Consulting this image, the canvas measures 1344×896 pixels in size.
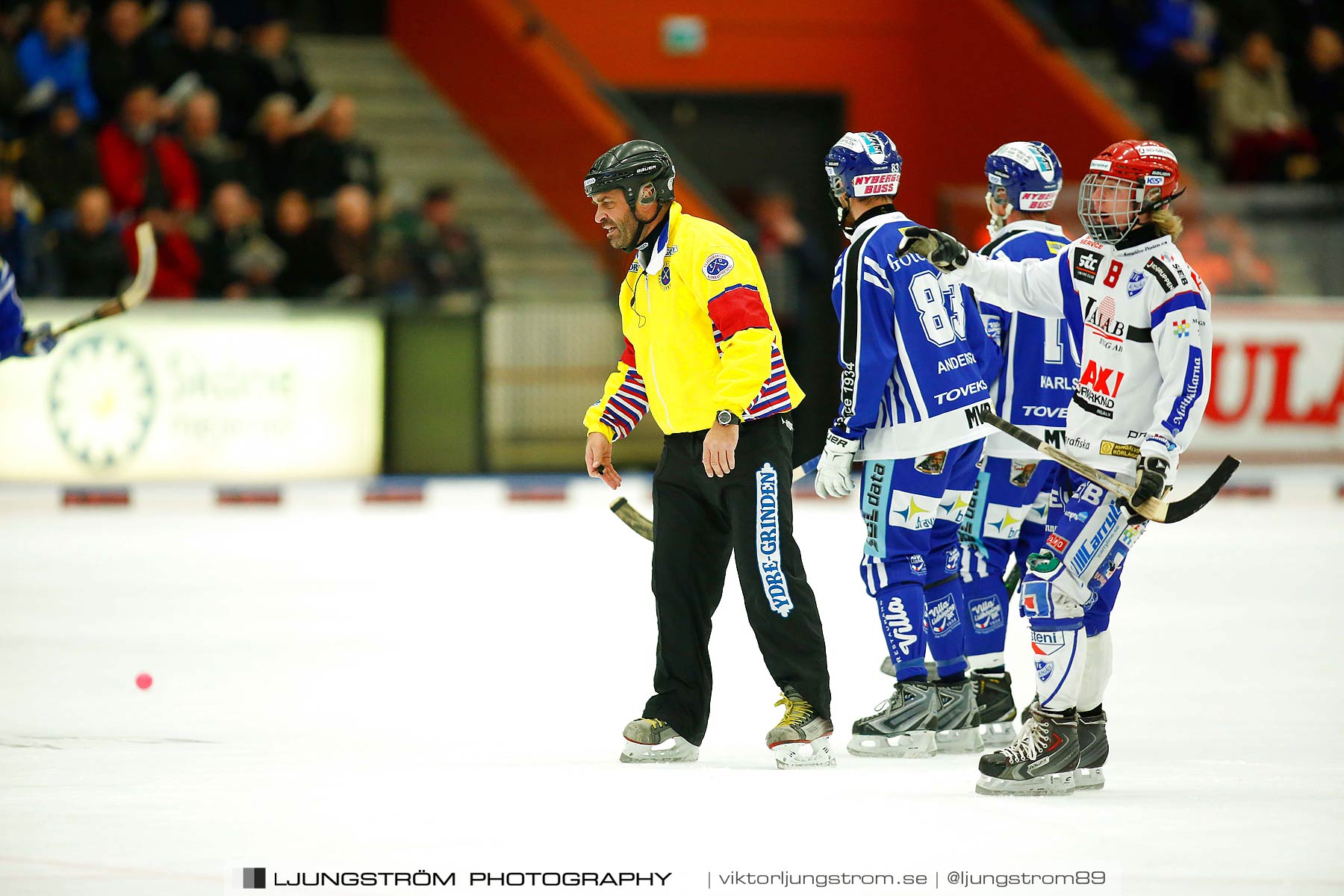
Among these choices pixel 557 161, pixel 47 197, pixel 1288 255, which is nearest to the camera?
pixel 47 197

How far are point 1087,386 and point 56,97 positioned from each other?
12686 mm

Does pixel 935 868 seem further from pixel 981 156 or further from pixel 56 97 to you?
pixel 981 156

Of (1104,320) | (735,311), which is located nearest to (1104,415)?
(1104,320)

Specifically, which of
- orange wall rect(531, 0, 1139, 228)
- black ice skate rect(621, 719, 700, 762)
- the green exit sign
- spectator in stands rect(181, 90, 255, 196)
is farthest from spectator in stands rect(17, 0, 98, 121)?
black ice skate rect(621, 719, 700, 762)

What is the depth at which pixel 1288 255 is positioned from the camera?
17234mm

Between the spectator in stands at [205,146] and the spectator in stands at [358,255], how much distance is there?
3.07ft

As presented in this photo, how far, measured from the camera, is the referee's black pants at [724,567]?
6207mm

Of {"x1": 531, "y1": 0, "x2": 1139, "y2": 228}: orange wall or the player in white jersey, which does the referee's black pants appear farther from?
{"x1": 531, "y1": 0, "x2": 1139, "y2": 228}: orange wall

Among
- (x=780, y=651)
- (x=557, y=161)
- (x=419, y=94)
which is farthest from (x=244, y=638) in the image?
(x=419, y=94)

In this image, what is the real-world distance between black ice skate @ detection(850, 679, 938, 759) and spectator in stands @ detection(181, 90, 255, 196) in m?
11.3

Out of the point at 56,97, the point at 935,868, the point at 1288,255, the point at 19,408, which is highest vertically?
the point at 56,97

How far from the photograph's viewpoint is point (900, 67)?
2172 cm

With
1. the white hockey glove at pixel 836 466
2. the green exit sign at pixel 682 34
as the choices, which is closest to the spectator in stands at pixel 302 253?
the green exit sign at pixel 682 34

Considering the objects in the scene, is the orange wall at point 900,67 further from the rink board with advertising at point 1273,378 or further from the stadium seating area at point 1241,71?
the rink board with advertising at point 1273,378
